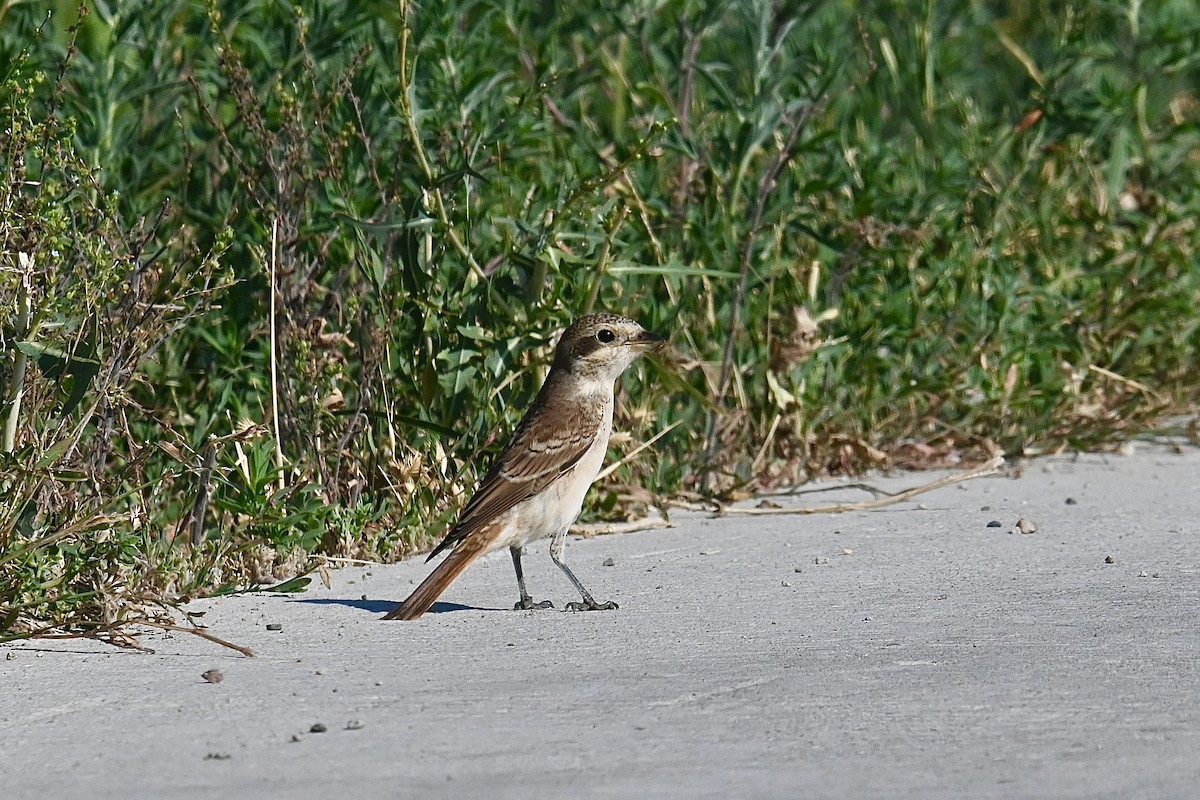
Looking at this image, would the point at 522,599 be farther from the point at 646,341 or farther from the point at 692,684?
the point at 692,684

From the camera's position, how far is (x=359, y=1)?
25.4 feet

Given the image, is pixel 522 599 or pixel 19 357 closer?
pixel 19 357

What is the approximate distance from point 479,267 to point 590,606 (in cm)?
160

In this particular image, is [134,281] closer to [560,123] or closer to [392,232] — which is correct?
[392,232]

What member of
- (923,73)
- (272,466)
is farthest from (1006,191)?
(272,466)

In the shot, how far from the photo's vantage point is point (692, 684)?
462 cm

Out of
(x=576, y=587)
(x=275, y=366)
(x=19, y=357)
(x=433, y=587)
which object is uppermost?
(x=19, y=357)

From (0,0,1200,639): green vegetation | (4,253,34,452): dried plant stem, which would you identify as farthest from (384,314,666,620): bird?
(4,253,34,452): dried plant stem

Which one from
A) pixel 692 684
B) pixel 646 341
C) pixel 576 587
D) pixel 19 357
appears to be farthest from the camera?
pixel 646 341

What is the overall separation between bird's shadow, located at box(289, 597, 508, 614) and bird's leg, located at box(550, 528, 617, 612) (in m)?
0.27

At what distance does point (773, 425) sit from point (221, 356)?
2.24 meters

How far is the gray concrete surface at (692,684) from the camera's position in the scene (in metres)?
3.87

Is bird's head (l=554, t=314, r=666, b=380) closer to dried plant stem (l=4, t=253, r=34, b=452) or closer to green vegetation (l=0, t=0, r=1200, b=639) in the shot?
green vegetation (l=0, t=0, r=1200, b=639)

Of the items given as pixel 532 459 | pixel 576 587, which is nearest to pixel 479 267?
pixel 532 459
